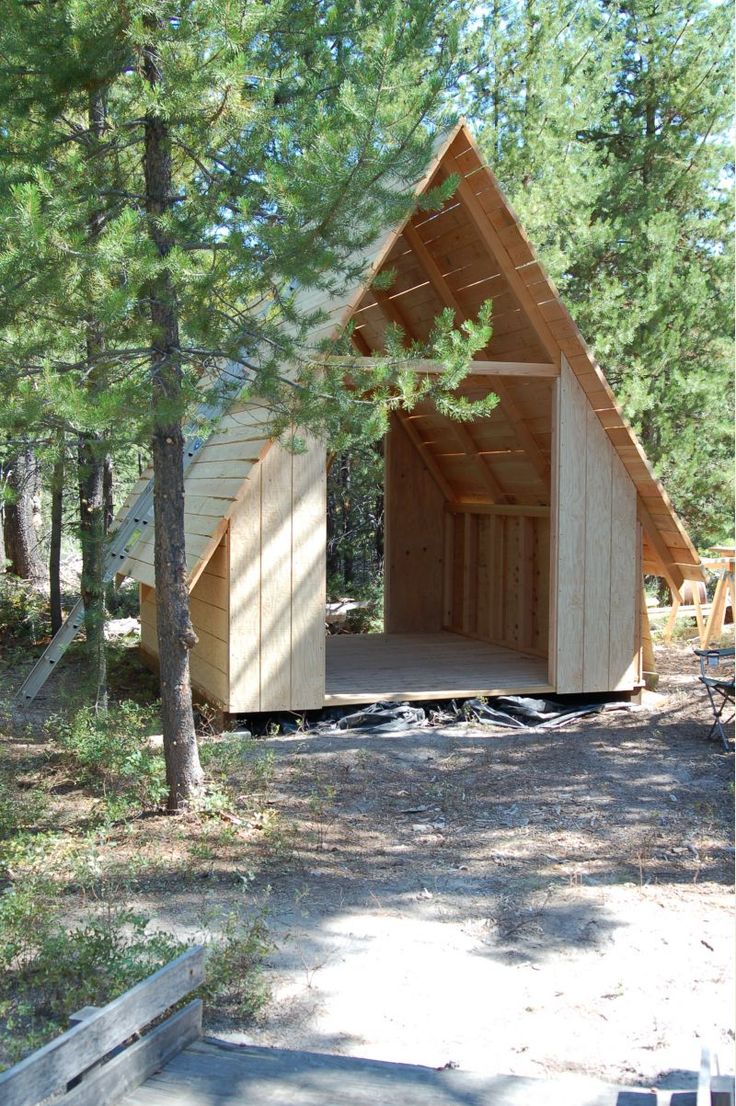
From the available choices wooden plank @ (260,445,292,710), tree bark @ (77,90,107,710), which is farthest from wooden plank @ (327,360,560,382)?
tree bark @ (77,90,107,710)

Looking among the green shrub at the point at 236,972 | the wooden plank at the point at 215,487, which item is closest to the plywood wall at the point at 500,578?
the wooden plank at the point at 215,487

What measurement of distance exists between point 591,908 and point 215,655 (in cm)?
397

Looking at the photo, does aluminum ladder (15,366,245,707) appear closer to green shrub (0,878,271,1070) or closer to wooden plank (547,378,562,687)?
wooden plank (547,378,562,687)

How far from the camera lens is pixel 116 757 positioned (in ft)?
20.9

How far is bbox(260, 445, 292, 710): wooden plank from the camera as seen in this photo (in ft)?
25.1

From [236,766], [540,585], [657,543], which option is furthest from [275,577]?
[540,585]

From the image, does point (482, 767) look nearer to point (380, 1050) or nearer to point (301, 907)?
point (301, 907)

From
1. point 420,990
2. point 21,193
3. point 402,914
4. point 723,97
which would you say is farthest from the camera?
point 723,97

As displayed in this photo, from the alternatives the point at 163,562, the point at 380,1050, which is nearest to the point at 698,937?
the point at 380,1050

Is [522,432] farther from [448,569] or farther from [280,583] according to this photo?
[280,583]

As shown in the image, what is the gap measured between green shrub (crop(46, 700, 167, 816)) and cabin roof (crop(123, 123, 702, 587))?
117 centimetres

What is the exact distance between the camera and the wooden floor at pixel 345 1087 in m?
2.97

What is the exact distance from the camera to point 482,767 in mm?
7191

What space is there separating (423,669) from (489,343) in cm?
303
